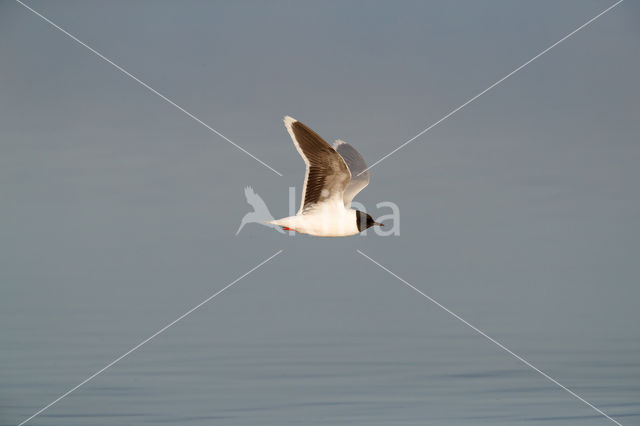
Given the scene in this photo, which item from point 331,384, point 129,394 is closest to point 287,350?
point 331,384

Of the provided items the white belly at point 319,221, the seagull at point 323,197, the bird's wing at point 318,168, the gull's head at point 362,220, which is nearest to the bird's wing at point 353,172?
the seagull at point 323,197

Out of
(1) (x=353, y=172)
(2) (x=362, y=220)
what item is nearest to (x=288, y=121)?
(2) (x=362, y=220)

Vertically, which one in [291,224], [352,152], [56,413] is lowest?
[56,413]

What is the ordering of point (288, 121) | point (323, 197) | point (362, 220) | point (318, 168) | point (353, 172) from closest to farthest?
point (288, 121), point (318, 168), point (323, 197), point (362, 220), point (353, 172)

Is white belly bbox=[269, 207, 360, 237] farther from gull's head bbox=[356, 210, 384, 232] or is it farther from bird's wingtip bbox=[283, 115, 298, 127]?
bird's wingtip bbox=[283, 115, 298, 127]

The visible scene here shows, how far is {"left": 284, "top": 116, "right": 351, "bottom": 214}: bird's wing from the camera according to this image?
297 inches

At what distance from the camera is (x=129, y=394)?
743 centimetres

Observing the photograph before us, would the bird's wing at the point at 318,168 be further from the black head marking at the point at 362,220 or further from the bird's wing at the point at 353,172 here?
the bird's wing at the point at 353,172

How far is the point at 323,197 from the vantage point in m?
A: 8.15

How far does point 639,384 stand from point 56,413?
3.94 m

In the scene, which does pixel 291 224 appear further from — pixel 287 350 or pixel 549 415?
pixel 549 415

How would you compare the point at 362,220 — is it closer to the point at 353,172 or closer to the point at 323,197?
the point at 323,197

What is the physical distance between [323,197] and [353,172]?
99 cm

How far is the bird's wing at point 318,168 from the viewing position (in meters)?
7.54
